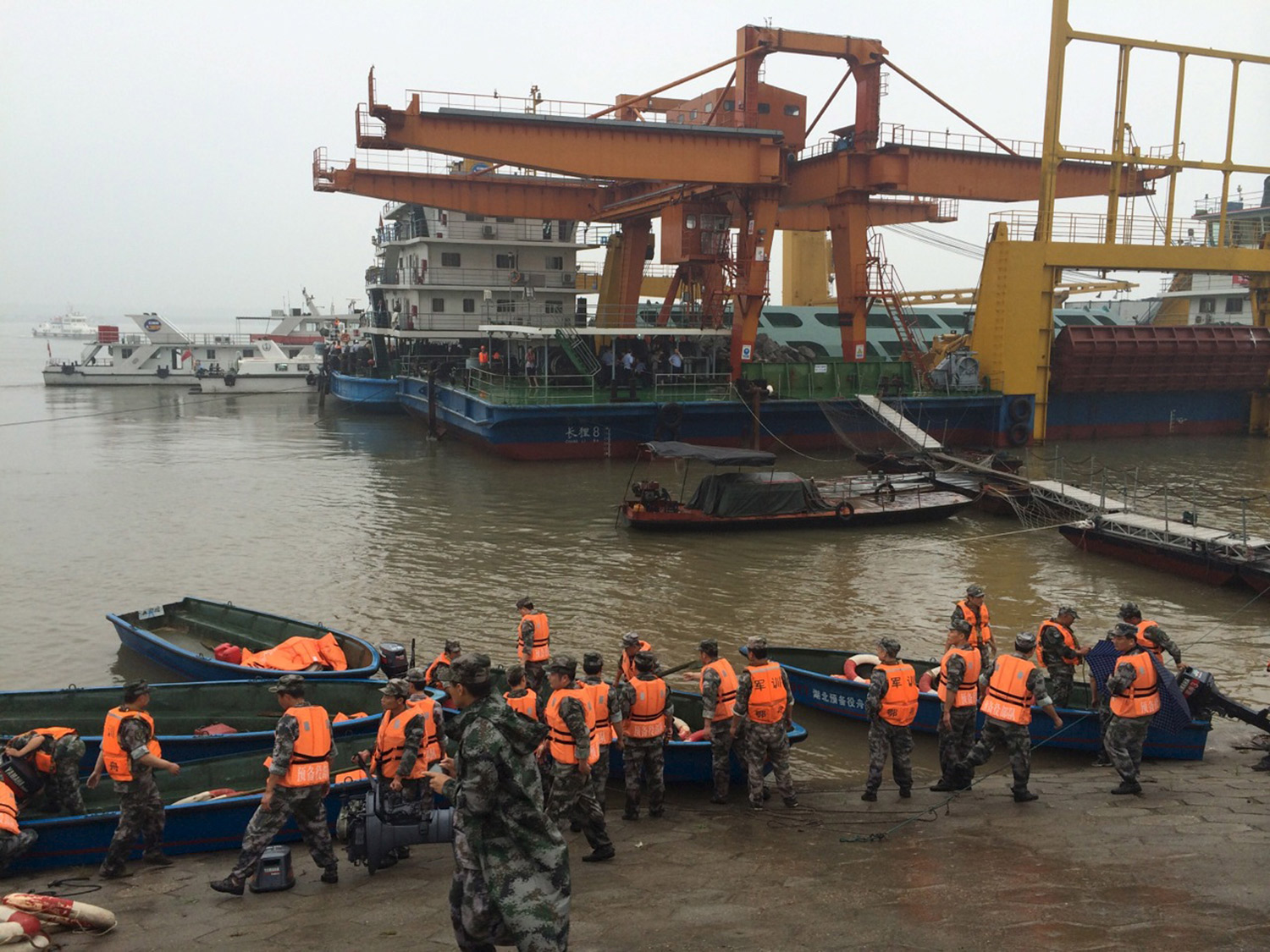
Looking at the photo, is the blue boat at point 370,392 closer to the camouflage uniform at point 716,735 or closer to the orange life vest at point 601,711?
the camouflage uniform at point 716,735

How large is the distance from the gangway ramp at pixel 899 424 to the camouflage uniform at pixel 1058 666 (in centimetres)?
1760

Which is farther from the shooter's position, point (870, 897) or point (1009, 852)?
point (1009, 852)

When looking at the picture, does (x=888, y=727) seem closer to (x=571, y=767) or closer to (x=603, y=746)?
(x=603, y=746)

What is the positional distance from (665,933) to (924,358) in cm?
3453

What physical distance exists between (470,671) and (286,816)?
3665 mm

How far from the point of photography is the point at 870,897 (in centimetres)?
623

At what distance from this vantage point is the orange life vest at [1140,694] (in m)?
8.68

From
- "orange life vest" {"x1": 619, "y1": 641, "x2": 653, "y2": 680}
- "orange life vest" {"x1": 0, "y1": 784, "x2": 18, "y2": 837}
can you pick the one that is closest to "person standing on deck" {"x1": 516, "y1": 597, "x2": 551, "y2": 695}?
"orange life vest" {"x1": 619, "y1": 641, "x2": 653, "y2": 680}

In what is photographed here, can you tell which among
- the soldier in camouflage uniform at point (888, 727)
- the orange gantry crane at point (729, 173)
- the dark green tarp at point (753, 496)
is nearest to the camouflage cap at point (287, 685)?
the soldier in camouflage uniform at point (888, 727)

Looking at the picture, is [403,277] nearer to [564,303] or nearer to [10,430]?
[564,303]

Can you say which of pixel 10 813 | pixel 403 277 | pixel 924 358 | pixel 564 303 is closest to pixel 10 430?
pixel 403 277

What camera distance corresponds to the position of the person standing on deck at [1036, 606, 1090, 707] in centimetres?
1045

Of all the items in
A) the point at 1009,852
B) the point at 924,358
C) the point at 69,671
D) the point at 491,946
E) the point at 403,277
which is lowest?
the point at 69,671

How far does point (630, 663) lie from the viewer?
357 inches
